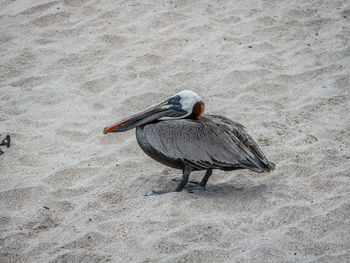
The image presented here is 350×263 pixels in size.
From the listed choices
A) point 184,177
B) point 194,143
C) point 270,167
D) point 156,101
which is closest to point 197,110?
point 194,143

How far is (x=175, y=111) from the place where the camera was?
15.0 feet

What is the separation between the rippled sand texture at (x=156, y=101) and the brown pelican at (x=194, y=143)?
0.79 ft

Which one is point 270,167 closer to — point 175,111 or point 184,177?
point 184,177

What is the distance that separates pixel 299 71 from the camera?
6293mm

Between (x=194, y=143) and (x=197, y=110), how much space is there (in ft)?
1.18

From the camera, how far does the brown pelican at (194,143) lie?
428cm

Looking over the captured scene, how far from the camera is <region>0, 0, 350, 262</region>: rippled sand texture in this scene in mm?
3707

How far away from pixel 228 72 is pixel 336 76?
1.21 meters

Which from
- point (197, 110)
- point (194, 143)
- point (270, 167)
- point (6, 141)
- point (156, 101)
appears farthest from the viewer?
point (156, 101)

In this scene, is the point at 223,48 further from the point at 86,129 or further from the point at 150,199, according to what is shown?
the point at 150,199

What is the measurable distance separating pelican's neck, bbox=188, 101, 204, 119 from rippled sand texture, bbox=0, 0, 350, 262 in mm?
607

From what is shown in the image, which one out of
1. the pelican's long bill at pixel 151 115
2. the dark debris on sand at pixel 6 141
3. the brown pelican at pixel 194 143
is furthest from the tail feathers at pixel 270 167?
the dark debris on sand at pixel 6 141

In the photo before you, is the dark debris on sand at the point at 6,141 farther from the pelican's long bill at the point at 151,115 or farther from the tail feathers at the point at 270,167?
the tail feathers at the point at 270,167

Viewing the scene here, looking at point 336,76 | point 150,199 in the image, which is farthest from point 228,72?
point 150,199
